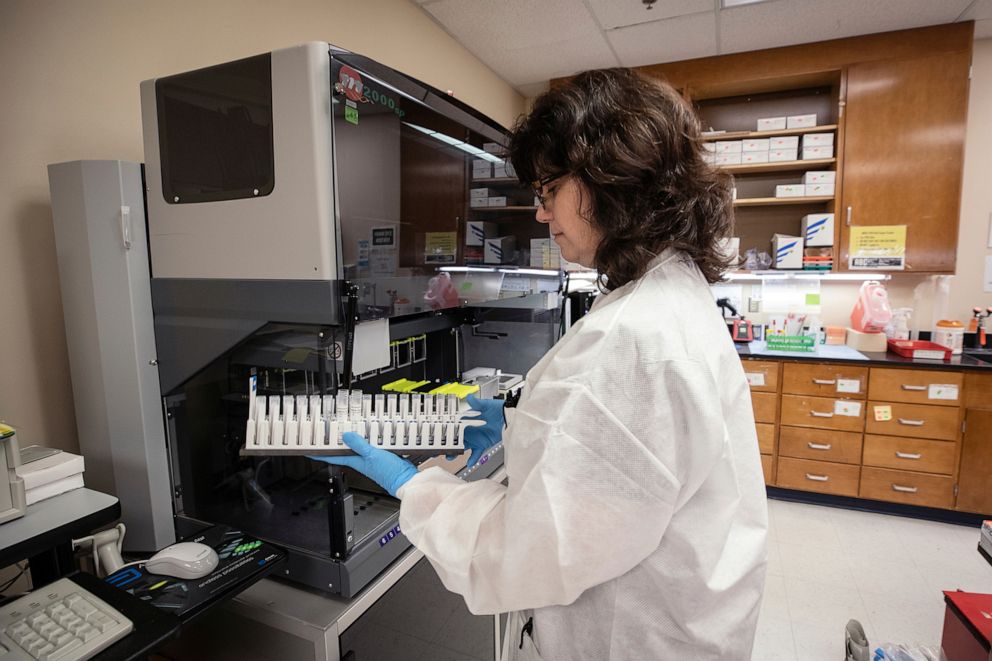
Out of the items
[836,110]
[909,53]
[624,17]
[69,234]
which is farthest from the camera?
[836,110]

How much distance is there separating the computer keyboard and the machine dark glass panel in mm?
735

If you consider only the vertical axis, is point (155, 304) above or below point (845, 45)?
below

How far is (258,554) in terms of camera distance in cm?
105

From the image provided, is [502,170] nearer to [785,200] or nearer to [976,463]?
[785,200]

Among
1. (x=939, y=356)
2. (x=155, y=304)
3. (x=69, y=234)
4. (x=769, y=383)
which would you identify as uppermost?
(x=69, y=234)

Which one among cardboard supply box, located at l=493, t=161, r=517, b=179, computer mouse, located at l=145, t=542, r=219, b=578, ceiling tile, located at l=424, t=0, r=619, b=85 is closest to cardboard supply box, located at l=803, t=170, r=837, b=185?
ceiling tile, located at l=424, t=0, r=619, b=85

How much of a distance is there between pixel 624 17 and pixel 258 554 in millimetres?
3019

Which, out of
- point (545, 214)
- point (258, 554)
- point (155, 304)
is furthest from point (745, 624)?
point (155, 304)

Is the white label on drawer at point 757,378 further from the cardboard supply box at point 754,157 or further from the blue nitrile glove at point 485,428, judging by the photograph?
→ the blue nitrile glove at point 485,428

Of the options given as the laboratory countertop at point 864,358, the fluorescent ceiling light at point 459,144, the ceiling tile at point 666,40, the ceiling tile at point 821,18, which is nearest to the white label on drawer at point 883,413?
the laboratory countertop at point 864,358

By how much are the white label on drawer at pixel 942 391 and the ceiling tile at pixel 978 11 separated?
1981mm

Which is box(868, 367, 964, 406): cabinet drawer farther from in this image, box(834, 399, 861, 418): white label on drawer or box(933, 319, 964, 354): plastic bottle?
box(933, 319, 964, 354): plastic bottle

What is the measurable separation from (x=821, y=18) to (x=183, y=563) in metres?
3.71

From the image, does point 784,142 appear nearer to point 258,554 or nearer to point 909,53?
point 909,53
